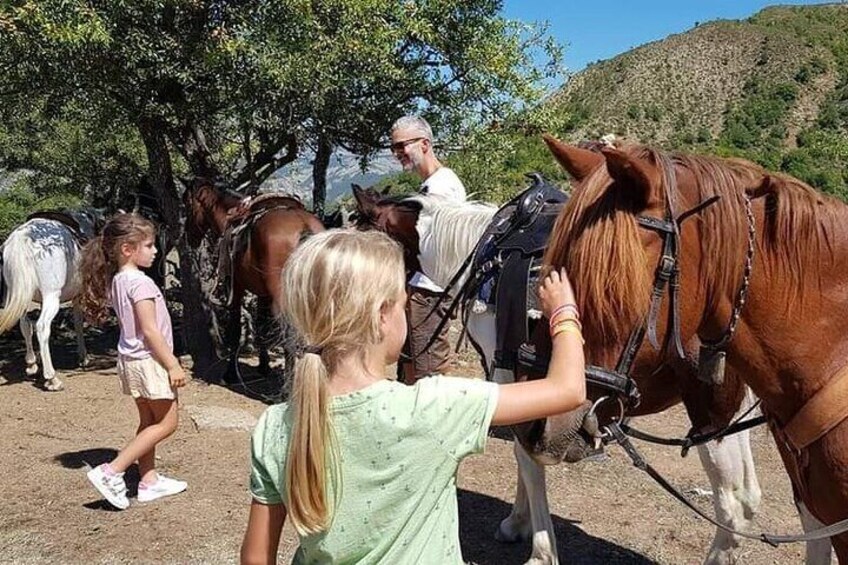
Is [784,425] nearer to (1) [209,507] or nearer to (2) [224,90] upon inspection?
(1) [209,507]

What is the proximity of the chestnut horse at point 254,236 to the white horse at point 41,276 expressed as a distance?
124cm

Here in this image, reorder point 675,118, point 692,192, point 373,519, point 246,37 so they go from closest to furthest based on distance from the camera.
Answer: point 373,519 → point 692,192 → point 246,37 → point 675,118

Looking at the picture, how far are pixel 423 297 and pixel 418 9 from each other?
335 centimetres

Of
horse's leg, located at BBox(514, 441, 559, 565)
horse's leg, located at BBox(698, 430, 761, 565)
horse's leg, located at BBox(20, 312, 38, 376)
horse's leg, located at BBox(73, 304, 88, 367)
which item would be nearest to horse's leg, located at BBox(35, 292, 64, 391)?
horse's leg, located at BBox(20, 312, 38, 376)

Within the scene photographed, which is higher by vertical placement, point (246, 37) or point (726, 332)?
point (246, 37)

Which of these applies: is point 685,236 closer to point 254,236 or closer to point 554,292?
point 554,292

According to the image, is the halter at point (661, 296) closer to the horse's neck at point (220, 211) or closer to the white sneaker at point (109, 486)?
the white sneaker at point (109, 486)

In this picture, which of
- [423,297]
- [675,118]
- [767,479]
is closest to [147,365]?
[423,297]

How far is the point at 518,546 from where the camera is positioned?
12.5 ft

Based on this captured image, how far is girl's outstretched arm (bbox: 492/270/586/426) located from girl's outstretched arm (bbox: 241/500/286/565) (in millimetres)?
479

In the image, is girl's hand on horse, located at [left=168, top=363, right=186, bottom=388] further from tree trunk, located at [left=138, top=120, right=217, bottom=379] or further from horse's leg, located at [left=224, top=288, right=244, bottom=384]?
tree trunk, located at [left=138, top=120, right=217, bottom=379]

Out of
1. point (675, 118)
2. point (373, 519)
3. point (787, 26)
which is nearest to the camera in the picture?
point (373, 519)

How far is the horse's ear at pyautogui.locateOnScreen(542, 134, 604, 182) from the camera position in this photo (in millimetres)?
2018

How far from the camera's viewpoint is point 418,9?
6617 millimetres
